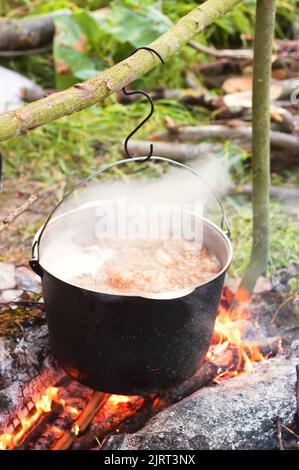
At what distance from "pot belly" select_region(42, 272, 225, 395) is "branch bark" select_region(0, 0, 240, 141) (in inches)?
22.1

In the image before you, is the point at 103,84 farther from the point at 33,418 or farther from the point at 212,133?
the point at 212,133

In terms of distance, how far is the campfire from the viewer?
2.42m

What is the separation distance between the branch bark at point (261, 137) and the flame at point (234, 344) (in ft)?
0.60

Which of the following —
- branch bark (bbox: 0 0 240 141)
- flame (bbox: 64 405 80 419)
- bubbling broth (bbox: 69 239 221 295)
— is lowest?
flame (bbox: 64 405 80 419)

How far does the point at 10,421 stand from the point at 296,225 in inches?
85.6

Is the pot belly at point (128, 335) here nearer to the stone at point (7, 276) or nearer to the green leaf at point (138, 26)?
the stone at point (7, 276)

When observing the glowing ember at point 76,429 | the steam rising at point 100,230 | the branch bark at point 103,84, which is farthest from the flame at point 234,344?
the branch bark at point 103,84

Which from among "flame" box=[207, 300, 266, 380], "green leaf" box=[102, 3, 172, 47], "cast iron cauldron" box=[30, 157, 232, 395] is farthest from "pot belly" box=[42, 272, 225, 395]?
"green leaf" box=[102, 3, 172, 47]

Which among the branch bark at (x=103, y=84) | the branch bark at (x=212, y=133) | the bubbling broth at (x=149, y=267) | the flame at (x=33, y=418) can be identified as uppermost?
the branch bark at (x=103, y=84)

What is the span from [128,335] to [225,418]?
1.60 ft

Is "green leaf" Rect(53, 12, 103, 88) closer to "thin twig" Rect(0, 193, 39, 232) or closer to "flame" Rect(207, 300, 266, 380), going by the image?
"flame" Rect(207, 300, 266, 380)

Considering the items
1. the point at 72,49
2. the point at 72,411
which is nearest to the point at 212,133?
the point at 72,49

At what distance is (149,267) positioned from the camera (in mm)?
2559

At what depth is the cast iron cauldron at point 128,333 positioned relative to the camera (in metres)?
2.13
